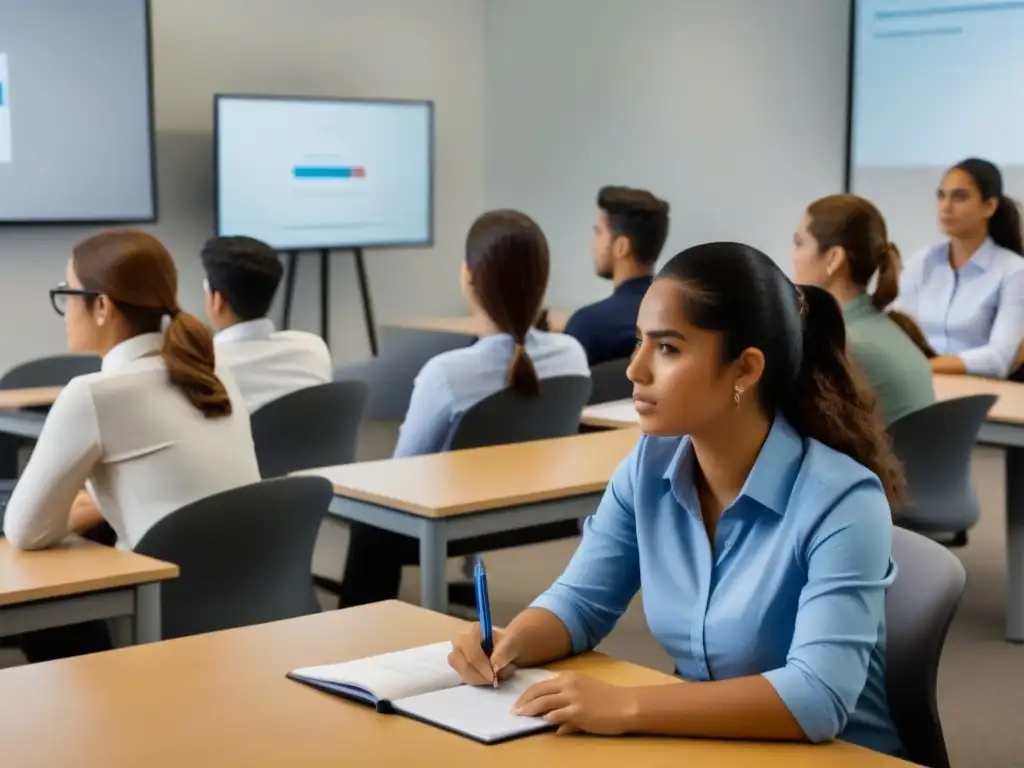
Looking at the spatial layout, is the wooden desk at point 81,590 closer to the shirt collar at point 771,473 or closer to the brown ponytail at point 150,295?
the brown ponytail at point 150,295

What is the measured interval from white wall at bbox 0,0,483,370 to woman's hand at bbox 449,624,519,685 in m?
5.03

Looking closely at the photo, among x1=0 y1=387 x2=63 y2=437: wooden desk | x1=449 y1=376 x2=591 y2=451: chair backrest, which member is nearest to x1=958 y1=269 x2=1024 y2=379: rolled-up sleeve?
x1=449 y1=376 x2=591 y2=451: chair backrest

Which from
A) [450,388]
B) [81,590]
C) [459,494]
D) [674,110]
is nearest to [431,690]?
[81,590]

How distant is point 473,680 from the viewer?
1.89 meters

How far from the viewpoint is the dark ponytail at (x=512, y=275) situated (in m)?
4.01

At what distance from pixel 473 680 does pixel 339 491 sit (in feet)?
4.81

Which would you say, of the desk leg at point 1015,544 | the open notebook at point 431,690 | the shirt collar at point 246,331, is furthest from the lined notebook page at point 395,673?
the desk leg at point 1015,544

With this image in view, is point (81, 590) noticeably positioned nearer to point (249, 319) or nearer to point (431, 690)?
point (431, 690)

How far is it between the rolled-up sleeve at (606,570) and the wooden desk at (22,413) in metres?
2.78

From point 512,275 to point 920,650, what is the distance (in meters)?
2.23

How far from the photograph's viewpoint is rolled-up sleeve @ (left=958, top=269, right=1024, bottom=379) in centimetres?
522

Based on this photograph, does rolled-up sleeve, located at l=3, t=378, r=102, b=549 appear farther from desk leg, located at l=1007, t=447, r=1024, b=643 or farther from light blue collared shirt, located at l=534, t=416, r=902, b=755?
desk leg, located at l=1007, t=447, r=1024, b=643

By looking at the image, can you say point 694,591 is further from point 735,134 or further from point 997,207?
point 735,134

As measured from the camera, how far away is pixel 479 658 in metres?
1.90
